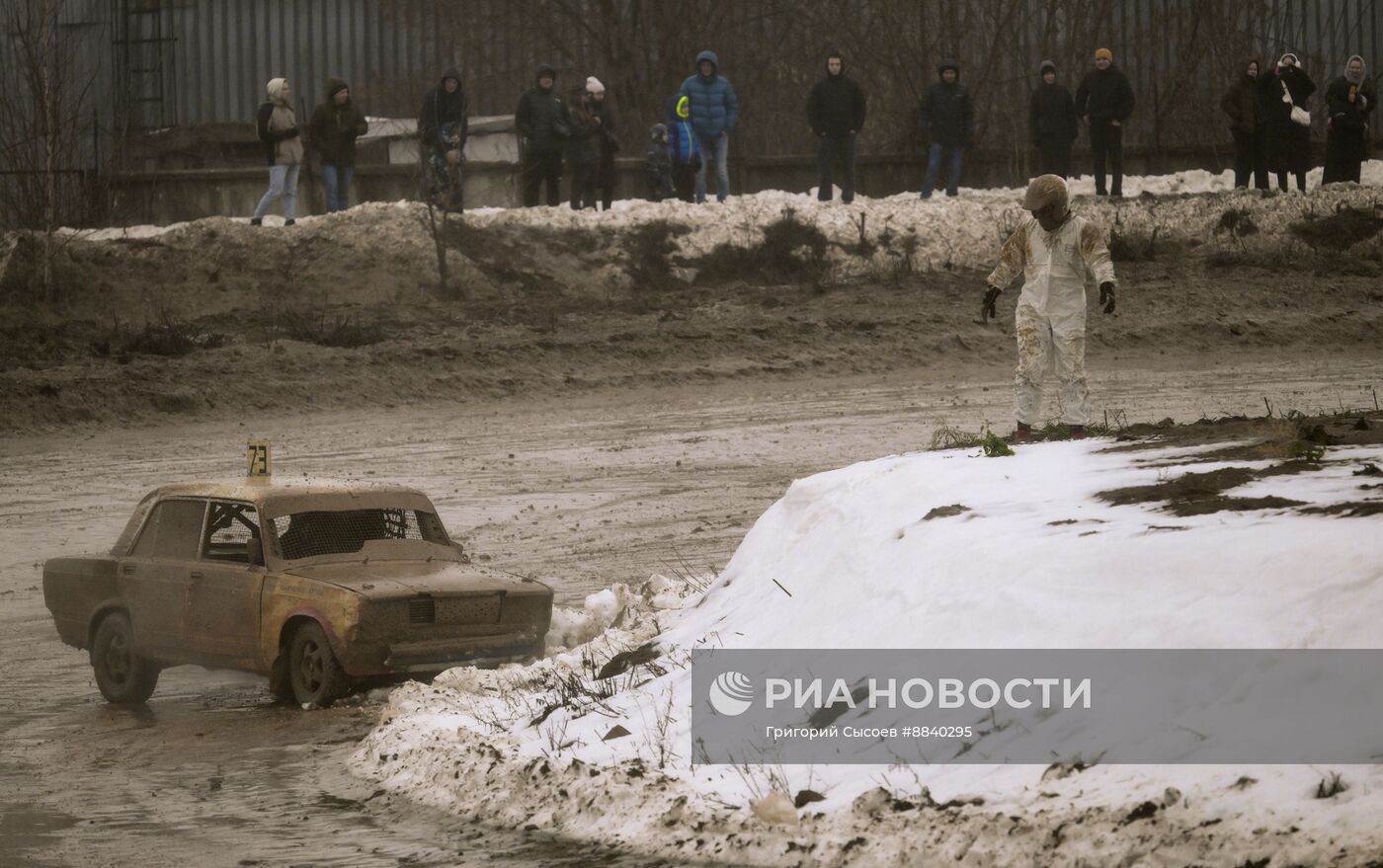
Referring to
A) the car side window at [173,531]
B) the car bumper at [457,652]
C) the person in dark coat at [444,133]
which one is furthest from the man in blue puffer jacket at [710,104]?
the car bumper at [457,652]

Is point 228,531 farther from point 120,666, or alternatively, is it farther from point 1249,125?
point 1249,125

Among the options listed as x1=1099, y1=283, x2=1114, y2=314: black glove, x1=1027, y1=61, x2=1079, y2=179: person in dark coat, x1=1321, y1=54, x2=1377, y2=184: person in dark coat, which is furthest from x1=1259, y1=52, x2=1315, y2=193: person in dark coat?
x1=1099, y1=283, x2=1114, y2=314: black glove

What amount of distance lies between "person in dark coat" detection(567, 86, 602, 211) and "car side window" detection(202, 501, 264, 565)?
1502cm

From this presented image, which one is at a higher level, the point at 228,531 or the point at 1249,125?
the point at 1249,125

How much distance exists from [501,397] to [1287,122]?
12.0 metres

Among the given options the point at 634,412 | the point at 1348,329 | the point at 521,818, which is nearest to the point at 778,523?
the point at 521,818

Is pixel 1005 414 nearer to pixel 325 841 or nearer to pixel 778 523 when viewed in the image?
pixel 778 523

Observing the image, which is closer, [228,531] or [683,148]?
[228,531]

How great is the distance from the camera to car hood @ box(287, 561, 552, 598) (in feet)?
35.4

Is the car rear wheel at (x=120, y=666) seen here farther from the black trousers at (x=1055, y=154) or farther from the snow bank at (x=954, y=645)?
the black trousers at (x=1055, y=154)

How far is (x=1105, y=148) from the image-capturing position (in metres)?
27.5

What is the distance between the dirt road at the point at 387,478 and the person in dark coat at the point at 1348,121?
5.36 metres

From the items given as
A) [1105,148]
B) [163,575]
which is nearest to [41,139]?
[1105,148]

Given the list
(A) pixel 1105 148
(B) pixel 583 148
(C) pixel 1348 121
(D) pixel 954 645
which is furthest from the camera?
(A) pixel 1105 148
